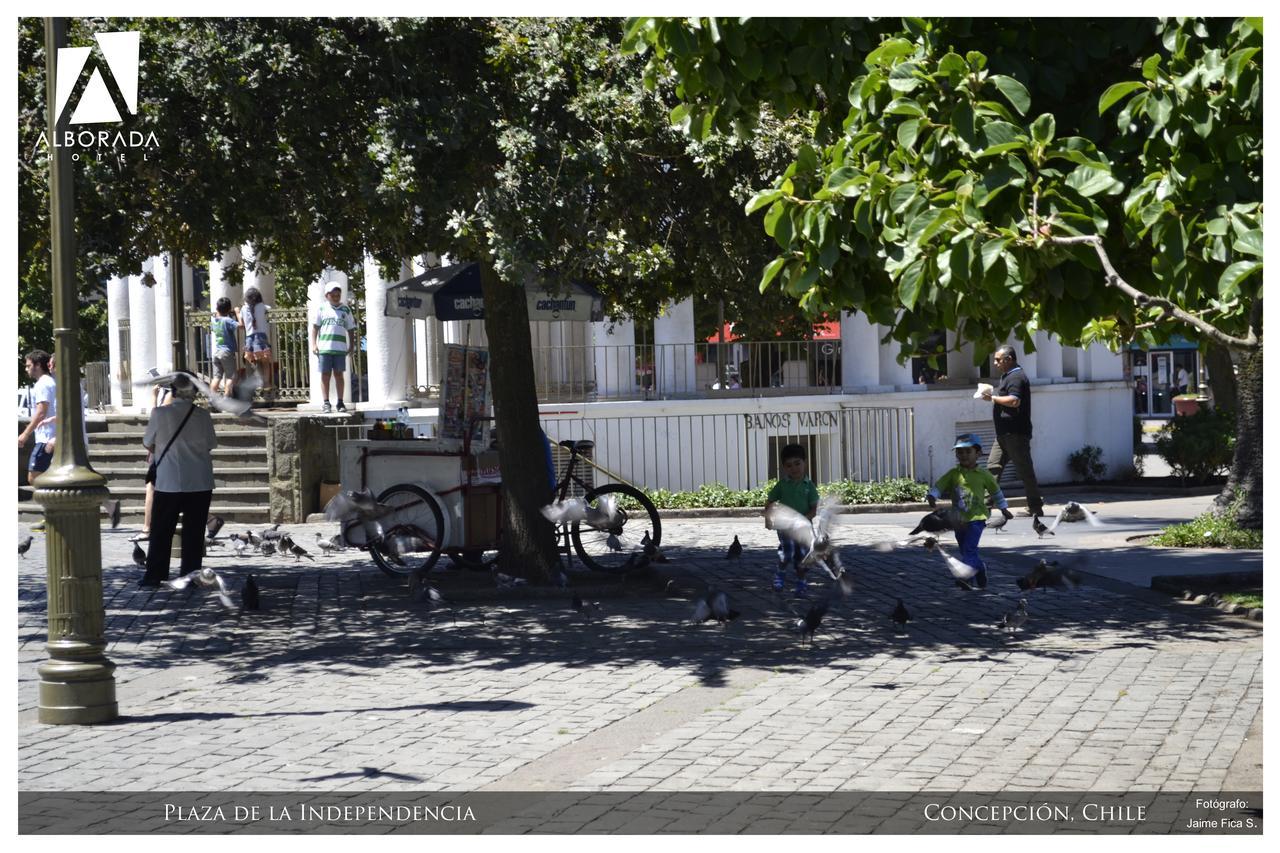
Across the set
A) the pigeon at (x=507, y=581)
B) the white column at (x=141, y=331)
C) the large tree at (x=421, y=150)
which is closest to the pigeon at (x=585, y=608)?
the pigeon at (x=507, y=581)

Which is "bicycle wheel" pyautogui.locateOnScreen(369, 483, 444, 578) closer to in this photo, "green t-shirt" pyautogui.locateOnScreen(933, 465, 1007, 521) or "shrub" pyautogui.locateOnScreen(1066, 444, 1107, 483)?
"green t-shirt" pyautogui.locateOnScreen(933, 465, 1007, 521)

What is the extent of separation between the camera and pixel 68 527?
7.36 m

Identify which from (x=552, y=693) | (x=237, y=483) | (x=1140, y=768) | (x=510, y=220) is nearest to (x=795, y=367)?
(x=237, y=483)

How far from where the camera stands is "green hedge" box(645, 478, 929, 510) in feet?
60.9

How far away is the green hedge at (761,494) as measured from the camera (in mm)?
18562

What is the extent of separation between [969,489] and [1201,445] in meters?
10.6

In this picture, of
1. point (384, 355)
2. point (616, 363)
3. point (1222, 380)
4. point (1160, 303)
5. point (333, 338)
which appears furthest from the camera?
point (616, 363)

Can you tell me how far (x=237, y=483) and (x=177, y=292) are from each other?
2719 mm

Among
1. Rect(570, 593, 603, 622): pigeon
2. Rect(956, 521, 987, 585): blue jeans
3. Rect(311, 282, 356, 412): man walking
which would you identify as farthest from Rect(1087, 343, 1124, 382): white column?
Rect(570, 593, 603, 622): pigeon

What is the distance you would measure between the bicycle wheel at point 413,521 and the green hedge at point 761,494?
6541 mm

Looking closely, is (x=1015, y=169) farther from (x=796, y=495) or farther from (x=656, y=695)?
(x=796, y=495)

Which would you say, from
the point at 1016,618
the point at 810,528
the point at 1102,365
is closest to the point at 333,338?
the point at 810,528

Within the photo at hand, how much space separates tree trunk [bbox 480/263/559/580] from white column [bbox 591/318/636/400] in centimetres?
887

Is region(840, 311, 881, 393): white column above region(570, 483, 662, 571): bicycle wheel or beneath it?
above
